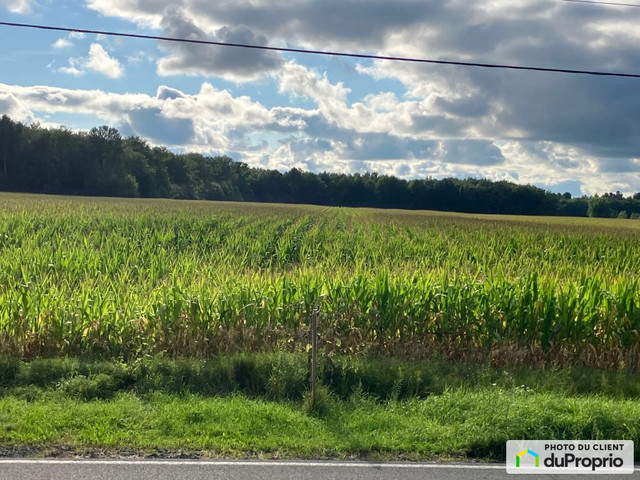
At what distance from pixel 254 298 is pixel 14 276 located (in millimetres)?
6359

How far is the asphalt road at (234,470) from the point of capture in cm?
484

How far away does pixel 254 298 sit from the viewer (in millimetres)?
9680

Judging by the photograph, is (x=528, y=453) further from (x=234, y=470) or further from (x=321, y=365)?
(x=321, y=365)

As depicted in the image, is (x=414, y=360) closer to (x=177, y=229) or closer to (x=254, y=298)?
(x=254, y=298)

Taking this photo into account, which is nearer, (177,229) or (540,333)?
(540,333)

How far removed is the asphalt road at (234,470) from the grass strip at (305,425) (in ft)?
0.73

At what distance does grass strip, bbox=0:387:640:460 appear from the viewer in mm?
5512

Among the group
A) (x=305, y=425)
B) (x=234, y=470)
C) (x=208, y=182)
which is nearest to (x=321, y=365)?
(x=305, y=425)

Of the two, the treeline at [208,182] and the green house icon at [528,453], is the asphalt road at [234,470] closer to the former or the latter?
the green house icon at [528,453]

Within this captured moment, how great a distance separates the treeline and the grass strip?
10712cm

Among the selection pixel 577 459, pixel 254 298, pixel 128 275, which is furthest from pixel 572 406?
pixel 128 275

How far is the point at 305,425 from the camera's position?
6059 millimetres

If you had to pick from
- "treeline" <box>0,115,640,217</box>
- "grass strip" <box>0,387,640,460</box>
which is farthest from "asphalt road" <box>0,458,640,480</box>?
"treeline" <box>0,115,640,217</box>

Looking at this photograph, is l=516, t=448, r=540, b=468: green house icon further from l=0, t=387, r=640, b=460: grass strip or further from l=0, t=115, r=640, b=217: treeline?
l=0, t=115, r=640, b=217: treeline
